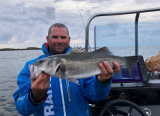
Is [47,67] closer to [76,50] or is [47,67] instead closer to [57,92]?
[76,50]

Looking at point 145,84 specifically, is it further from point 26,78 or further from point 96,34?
point 26,78

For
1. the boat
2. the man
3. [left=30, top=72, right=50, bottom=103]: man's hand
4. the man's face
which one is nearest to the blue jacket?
the man

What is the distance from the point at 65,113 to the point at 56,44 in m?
A: 1.50

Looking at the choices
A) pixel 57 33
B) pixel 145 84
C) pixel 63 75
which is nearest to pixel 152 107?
pixel 145 84

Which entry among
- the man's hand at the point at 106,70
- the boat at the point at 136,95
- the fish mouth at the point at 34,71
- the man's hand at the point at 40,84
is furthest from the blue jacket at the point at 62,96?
the boat at the point at 136,95

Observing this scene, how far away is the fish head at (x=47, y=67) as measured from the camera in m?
2.39

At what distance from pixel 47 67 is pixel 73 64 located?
1.41 ft

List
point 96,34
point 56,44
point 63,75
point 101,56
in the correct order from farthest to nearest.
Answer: point 96,34, point 56,44, point 101,56, point 63,75

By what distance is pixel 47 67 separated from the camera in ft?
7.94

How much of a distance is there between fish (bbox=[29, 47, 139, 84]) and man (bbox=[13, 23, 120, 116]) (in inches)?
4.1

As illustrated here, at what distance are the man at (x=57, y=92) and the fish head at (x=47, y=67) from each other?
84 mm

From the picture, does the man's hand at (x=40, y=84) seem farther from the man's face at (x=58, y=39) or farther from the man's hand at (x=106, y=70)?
the man's face at (x=58, y=39)

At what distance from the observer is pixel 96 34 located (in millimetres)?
4719

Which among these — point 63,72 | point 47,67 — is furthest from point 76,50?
point 47,67
